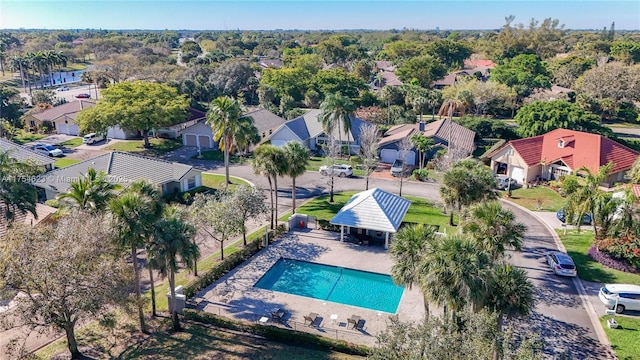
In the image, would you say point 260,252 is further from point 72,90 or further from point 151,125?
point 72,90

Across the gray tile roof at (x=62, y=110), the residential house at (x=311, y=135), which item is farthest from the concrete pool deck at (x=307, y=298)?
the gray tile roof at (x=62, y=110)

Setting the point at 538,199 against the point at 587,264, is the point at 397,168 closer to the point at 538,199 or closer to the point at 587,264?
the point at 538,199

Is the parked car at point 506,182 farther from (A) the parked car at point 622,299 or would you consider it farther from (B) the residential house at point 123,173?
(B) the residential house at point 123,173

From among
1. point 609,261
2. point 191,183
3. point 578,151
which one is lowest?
point 609,261

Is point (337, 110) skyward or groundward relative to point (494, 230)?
skyward

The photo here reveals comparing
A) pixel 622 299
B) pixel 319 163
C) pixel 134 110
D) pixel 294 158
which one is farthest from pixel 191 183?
pixel 622 299

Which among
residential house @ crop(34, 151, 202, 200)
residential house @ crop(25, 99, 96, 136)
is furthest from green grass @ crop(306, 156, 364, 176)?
residential house @ crop(25, 99, 96, 136)
